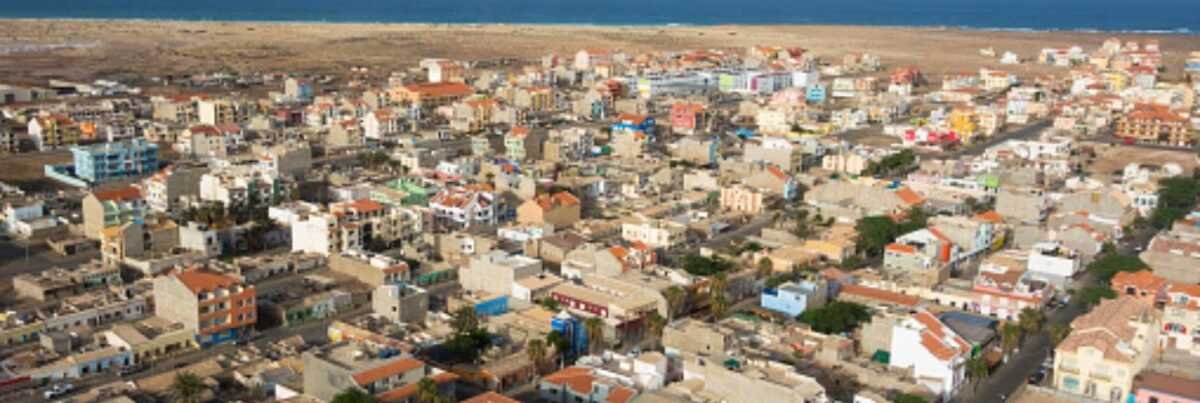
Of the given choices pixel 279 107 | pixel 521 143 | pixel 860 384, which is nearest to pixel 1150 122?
pixel 521 143

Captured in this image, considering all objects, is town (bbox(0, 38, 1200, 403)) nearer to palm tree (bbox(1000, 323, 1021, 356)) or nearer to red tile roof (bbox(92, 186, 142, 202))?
palm tree (bbox(1000, 323, 1021, 356))

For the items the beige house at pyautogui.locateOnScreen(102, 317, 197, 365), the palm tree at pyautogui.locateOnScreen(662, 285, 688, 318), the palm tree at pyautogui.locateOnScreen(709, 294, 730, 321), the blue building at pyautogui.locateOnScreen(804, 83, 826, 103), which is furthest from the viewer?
the blue building at pyautogui.locateOnScreen(804, 83, 826, 103)

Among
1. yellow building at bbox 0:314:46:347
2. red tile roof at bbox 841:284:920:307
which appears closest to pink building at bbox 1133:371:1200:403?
red tile roof at bbox 841:284:920:307

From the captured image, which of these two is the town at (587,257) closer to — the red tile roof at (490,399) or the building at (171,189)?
the building at (171,189)

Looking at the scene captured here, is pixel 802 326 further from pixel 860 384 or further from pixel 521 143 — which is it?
pixel 521 143

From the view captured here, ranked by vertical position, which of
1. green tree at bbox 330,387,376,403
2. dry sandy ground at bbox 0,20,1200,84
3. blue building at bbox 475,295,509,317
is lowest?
blue building at bbox 475,295,509,317

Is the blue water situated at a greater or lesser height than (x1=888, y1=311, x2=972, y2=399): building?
greater
